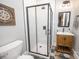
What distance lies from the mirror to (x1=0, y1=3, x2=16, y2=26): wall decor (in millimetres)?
1946

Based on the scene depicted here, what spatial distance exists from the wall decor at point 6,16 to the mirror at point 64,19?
1.95 meters

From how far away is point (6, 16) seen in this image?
1.28 m

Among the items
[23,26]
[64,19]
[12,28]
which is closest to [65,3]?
[64,19]

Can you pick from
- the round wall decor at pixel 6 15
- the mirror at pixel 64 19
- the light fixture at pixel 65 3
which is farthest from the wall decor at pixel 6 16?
the light fixture at pixel 65 3

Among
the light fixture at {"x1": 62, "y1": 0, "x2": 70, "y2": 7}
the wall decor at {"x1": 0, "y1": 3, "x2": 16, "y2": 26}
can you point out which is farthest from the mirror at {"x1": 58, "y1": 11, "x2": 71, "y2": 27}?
the wall decor at {"x1": 0, "y1": 3, "x2": 16, "y2": 26}

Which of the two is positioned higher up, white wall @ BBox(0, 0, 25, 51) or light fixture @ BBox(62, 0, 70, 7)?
light fixture @ BBox(62, 0, 70, 7)

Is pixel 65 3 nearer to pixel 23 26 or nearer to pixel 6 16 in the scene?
pixel 23 26

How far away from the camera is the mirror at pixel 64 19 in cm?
254

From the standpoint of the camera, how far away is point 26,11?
194 centimetres

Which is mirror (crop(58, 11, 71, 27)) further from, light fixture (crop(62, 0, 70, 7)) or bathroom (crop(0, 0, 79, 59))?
light fixture (crop(62, 0, 70, 7))

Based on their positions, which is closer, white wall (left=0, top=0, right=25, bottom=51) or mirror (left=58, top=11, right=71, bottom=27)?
white wall (left=0, top=0, right=25, bottom=51)

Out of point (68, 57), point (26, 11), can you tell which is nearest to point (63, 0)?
point (26, 11)

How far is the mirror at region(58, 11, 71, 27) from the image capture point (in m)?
2.54

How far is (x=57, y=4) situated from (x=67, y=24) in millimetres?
968
